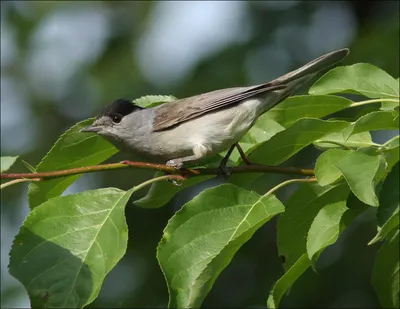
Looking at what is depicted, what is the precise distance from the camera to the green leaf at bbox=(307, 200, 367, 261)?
8.75ft

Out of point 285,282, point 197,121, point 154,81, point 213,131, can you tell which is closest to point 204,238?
point 285,282

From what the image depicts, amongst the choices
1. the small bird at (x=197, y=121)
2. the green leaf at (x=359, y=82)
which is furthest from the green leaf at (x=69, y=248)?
the green leaf at (x=359, y=82)

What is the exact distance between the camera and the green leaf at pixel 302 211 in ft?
9.75

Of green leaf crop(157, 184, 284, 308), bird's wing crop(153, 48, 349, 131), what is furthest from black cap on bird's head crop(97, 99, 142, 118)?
green leaf crop(157, 184, 284, 308)

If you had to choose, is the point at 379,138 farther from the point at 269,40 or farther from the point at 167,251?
the point at 167,251

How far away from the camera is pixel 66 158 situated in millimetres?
3182

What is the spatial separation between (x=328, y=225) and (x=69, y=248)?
38.2 inches

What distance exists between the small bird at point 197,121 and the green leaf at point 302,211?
601 mm

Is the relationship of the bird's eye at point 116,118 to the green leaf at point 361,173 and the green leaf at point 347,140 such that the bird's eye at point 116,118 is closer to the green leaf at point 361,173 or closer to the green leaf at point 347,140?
the green leaf at point 347,140

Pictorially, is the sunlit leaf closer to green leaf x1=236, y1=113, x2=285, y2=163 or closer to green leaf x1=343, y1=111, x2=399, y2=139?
green leaf x1=343, y1=111, x2=399, y2=139

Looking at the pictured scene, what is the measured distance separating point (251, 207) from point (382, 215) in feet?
1.60

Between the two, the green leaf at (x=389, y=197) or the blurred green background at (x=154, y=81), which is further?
the blurred green background at (x=154, y=81)

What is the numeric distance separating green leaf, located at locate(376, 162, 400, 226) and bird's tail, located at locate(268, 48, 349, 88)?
997 mm

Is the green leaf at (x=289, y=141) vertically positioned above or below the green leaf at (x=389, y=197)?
above
